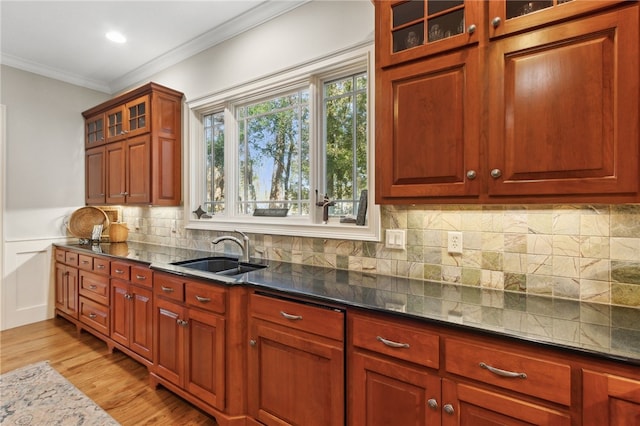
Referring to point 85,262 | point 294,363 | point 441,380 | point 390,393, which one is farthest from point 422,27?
point 85,262

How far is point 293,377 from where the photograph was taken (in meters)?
1.61

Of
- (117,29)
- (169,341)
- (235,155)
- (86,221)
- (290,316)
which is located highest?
(117,29)

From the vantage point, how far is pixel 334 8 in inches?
83.3

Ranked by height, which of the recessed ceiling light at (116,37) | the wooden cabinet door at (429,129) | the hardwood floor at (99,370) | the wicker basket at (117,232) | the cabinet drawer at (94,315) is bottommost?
the hardwood floor at (99,370)

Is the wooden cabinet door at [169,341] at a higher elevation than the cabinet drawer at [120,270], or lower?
lower

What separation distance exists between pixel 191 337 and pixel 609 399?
205 cm

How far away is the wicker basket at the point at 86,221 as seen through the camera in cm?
382

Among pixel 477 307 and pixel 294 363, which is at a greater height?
pixel 477 307

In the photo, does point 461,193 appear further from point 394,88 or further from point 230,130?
point 230,130

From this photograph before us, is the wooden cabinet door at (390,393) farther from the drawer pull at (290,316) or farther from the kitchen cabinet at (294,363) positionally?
the drawer pull at (290,316)

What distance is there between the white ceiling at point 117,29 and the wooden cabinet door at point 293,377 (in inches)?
92.1

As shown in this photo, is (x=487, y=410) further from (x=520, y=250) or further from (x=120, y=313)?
(x=120, y=313)

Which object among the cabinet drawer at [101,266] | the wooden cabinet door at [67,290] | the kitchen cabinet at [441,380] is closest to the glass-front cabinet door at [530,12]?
the kitchen cabinet at [441,380]

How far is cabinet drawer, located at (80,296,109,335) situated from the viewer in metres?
2.91
